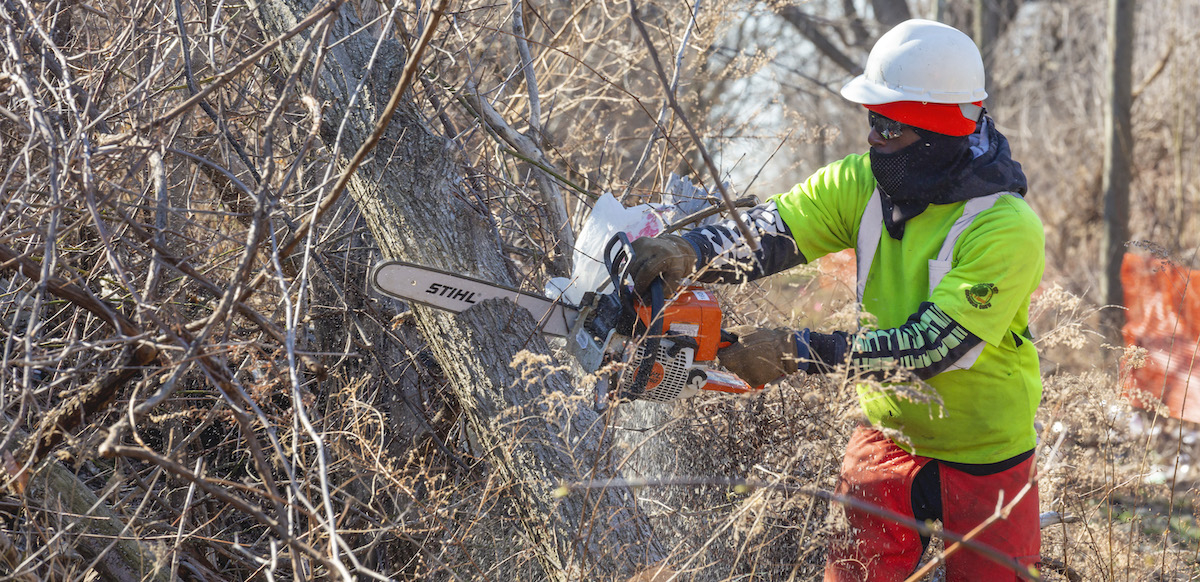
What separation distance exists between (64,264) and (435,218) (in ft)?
3.32

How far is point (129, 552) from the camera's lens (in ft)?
7.41

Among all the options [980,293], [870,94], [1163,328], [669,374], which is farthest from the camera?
[1163,328]

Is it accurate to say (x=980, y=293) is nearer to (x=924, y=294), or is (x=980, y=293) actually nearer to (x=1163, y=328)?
(x=924, y=294)

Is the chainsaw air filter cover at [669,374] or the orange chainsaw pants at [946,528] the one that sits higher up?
the chainsaw air filter cover at [669,374]

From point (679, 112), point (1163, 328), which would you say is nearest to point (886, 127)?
point (679, 112)

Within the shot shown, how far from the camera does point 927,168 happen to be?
235 centimetres

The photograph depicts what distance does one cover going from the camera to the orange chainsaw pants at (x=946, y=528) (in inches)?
94.7

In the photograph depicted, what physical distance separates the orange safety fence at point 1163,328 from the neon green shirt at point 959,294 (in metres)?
3.51

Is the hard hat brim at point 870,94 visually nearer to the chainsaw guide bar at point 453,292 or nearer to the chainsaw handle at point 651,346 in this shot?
the chainsaw handle at point 651,346

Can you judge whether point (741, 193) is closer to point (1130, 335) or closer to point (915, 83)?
point (915, 83)

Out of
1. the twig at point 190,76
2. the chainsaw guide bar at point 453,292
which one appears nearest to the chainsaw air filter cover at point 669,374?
the chainsaw guide bar at point 453,292

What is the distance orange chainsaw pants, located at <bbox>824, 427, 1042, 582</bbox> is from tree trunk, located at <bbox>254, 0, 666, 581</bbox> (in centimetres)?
61

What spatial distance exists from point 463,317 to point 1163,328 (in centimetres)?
576

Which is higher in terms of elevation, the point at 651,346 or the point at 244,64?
the point at 244,64
